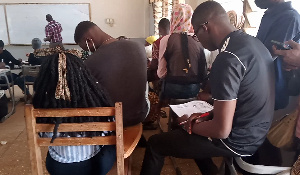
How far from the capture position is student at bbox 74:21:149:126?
4.20 ft

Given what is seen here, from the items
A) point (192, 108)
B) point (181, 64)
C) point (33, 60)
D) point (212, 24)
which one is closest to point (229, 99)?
point (212, 24)

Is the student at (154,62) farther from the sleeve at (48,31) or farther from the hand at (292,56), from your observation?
the sleeve at (48,31)

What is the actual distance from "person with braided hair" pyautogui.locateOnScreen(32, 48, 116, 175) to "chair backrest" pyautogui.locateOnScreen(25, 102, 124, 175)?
37mm

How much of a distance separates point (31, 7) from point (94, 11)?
5.25ft

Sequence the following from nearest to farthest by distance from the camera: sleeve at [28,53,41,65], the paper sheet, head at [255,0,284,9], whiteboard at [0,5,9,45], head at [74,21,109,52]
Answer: the paper sheet, head at [74,21,109,52], head at [255,0,284,9], sleeve at [28,53,41,65], whiteboard at [0,5,9,45]

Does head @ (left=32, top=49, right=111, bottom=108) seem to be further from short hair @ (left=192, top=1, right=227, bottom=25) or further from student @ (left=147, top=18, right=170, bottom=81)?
student @ (left=147, top=18, right=170, bottom=81)

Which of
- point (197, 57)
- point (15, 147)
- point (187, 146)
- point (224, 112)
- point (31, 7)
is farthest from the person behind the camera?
point (31, 7)

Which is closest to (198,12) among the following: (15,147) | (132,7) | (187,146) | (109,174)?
(187,146)

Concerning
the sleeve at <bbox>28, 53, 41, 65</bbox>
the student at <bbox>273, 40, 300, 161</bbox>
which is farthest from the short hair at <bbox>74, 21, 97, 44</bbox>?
the sleeve at <bbox>28, 53, 41, 65</bbox>

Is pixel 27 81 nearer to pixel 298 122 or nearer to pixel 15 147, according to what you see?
pixel 15 147

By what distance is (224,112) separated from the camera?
3.18ft

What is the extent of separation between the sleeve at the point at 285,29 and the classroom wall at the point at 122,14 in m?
4.82

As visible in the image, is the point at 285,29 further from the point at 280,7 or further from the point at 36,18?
the point at 36,18

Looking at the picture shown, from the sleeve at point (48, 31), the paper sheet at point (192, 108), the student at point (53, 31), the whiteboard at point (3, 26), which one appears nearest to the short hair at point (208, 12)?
the paper sheet at point (192, 108)
